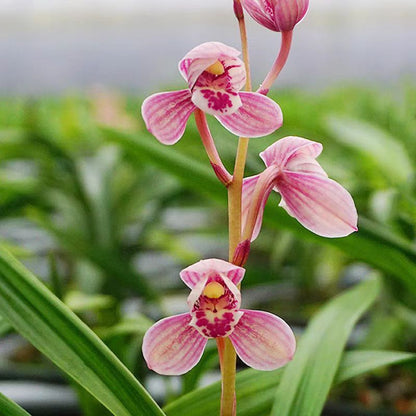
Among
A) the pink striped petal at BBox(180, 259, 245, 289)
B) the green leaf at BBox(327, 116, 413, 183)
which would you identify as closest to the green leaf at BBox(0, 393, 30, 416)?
the pink striped petal at BBox(180, 259, 245, 289)

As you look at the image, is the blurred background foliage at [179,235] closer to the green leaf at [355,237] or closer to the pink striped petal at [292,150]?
the green leaf at [355,237]

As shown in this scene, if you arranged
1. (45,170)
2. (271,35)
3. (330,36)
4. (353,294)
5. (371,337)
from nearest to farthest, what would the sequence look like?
(353,294)
(371,337)
(45,170)
(271,35)
(330,36)

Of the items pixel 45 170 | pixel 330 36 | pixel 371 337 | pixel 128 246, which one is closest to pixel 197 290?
pixel 371 337

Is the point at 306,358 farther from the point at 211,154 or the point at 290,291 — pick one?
the point at 290,291

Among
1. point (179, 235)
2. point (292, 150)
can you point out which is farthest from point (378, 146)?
point (292, 150)

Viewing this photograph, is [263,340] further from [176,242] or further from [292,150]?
[176,242]
